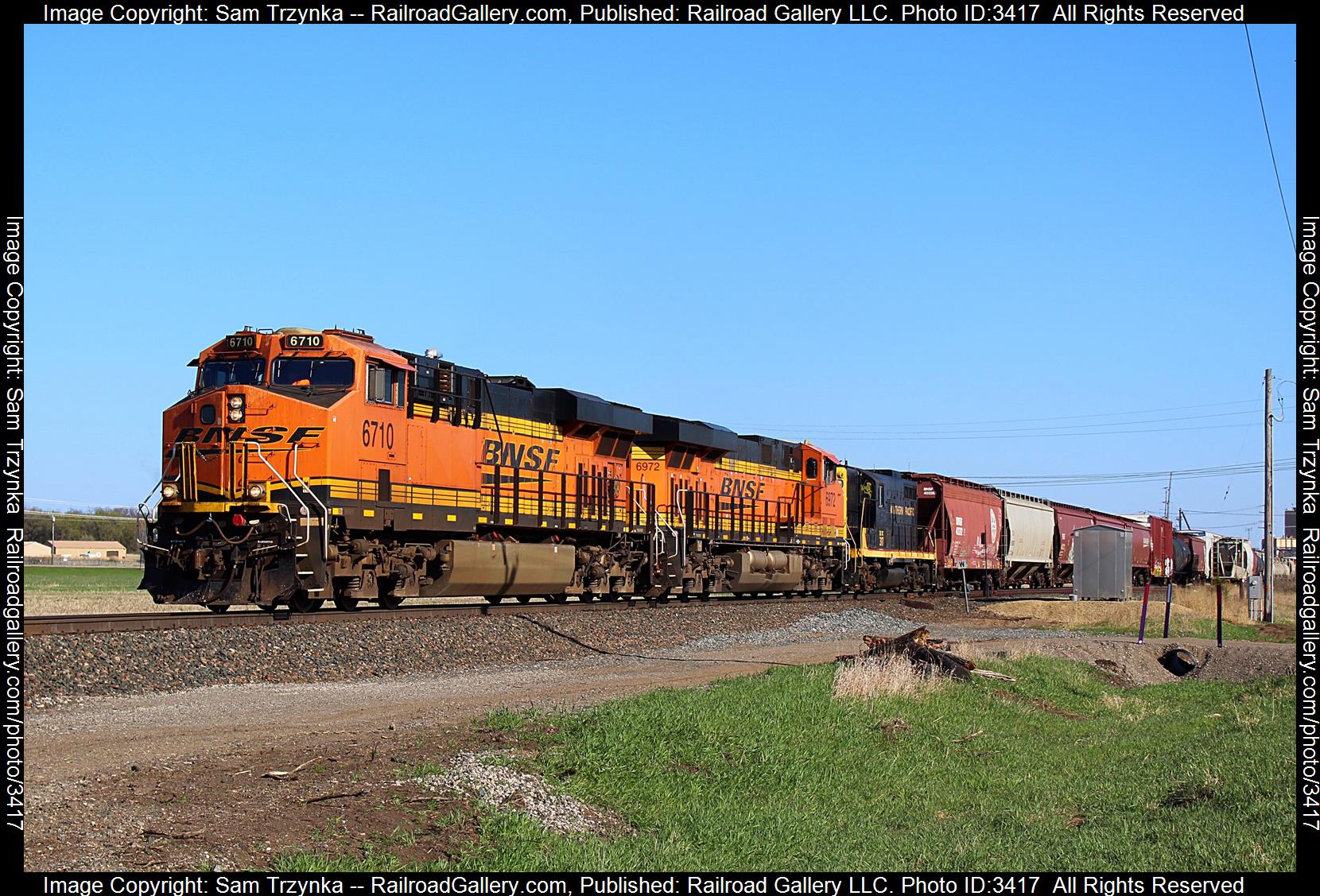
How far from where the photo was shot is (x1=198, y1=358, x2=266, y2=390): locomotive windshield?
17375 millimetres

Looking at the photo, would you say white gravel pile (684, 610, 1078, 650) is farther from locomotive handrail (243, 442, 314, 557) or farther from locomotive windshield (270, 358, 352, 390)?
locomotive windshield (270, 358, 352, 390)

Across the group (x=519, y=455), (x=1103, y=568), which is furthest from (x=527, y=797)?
(x=1103, y=568)

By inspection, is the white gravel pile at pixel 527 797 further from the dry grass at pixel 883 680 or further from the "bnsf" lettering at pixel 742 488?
the "bnsf" lettering at pixel 742 488

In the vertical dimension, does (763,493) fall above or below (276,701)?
above

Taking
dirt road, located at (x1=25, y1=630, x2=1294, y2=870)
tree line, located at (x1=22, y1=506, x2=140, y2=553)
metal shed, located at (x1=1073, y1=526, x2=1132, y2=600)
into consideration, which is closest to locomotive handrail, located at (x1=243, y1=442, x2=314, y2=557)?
dirt road, located at (x1=25, y1=630, x2=1294, y2=870)

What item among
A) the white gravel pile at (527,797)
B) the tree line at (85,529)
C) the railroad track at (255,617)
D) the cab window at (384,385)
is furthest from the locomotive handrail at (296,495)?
the tree line at (85,529)

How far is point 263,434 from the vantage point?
16.9m

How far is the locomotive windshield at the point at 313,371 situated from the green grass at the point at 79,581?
2122 cm

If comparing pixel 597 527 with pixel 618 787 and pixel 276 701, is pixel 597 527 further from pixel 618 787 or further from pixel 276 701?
pixel 618 787

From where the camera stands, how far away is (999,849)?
8.06 metres

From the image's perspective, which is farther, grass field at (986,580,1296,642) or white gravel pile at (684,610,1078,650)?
Answer: grass field at (986,580,1296,642)

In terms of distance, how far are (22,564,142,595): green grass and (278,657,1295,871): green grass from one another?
29.3 metres
